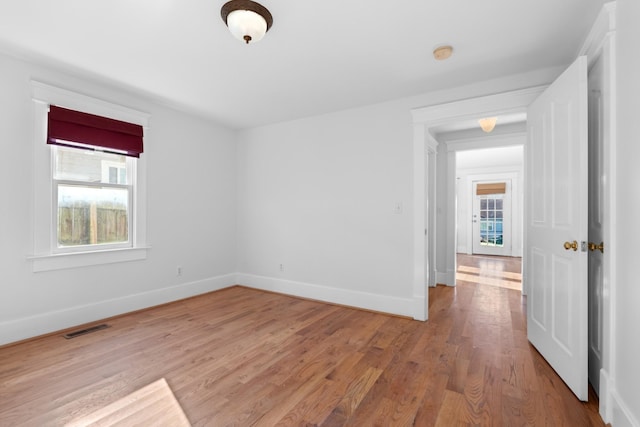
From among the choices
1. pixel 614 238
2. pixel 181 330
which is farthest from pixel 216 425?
pixel 614 238

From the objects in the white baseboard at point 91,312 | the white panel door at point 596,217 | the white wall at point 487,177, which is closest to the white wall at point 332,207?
the white baseboard at point 91,312

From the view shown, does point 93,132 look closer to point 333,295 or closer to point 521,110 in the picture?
point 333,295

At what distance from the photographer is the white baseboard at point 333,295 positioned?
11.6 ft

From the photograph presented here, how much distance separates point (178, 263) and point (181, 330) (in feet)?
4.23

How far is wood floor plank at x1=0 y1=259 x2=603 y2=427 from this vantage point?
180cm

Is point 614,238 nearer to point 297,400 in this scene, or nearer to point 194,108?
point 297,400

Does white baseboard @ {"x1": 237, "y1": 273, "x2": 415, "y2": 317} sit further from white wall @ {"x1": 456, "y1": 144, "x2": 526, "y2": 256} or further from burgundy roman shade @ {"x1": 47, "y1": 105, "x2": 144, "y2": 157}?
white wall @ {"x1": 456, "y1": 144, "x2": 526, "y2": 256}

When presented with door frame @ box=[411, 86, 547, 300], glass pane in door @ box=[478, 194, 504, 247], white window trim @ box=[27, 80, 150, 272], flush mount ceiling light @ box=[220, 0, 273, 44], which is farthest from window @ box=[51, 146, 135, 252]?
glass pane in door @ box=[478, 194, 504, 247]

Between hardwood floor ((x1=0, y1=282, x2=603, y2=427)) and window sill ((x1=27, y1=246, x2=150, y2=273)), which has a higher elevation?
window sill ((x1=27, y1=246, x2=150, y2=273))

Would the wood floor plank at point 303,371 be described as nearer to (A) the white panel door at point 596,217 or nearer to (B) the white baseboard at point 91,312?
(B) the white baseboard at point 91,312

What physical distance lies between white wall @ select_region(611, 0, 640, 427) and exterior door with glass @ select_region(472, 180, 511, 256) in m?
7.63

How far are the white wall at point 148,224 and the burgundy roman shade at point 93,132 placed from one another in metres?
0.17

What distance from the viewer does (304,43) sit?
244cm

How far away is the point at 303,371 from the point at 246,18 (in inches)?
99.2
